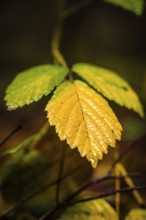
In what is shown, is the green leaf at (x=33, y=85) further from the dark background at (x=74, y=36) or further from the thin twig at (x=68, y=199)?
the dark background at (x=74, y=36)

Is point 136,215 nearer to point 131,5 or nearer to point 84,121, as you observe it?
point 84,121

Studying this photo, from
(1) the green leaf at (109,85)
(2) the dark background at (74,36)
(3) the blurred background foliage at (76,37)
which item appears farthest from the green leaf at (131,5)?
(2) the dark background at (74,36)

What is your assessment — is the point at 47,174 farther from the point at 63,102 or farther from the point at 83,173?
the point at 63,102

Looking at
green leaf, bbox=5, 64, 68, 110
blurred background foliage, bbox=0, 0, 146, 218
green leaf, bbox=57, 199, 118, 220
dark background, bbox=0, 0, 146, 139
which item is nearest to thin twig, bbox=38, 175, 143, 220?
green leaf, bbox=57, 199, 118, 220

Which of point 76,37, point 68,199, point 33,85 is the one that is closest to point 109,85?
point 33,85

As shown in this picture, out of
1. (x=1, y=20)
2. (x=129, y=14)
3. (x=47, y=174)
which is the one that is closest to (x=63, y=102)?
(x=47, y=174)

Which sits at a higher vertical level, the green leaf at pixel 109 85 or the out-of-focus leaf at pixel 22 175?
the green leaf at pixel 109 85

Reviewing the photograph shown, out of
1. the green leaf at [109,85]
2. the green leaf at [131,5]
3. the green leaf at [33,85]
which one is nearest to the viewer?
the green leaf at [33,85]

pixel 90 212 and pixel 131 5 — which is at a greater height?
pixel 131 5
